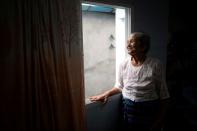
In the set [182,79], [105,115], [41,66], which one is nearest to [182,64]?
[182,79]

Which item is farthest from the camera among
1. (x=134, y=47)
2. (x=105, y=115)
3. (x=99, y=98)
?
(x=105, y=115)

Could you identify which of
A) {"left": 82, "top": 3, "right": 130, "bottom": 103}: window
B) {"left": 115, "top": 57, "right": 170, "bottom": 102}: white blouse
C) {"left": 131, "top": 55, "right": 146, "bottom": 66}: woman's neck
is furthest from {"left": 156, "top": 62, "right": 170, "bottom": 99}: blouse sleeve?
{"left": 82, "top": 3, "right": 130, "bottom": 103}: window

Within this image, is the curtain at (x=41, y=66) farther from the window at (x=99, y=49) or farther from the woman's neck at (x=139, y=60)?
the window at (x=99, y=49)

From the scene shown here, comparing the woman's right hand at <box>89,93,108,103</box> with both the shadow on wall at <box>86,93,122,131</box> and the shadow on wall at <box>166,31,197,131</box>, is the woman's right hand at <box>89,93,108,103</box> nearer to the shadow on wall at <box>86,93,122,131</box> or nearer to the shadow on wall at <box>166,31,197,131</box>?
the shadow on wall at <box>86,93,122,131</box>

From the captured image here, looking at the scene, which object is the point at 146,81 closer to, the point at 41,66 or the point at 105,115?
the point at 105,115

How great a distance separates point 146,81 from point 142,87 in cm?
6

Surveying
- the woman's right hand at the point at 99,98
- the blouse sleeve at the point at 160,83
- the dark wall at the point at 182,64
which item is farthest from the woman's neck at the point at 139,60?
the dark wall at the point at 182,64

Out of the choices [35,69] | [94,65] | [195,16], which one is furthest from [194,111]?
[35,69]

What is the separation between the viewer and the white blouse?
1.57 metres

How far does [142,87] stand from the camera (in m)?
1.59

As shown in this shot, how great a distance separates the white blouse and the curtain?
1.50 ft

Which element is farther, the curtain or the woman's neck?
the woman's neck

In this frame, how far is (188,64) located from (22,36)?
7.21ft

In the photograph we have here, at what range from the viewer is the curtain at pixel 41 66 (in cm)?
108
